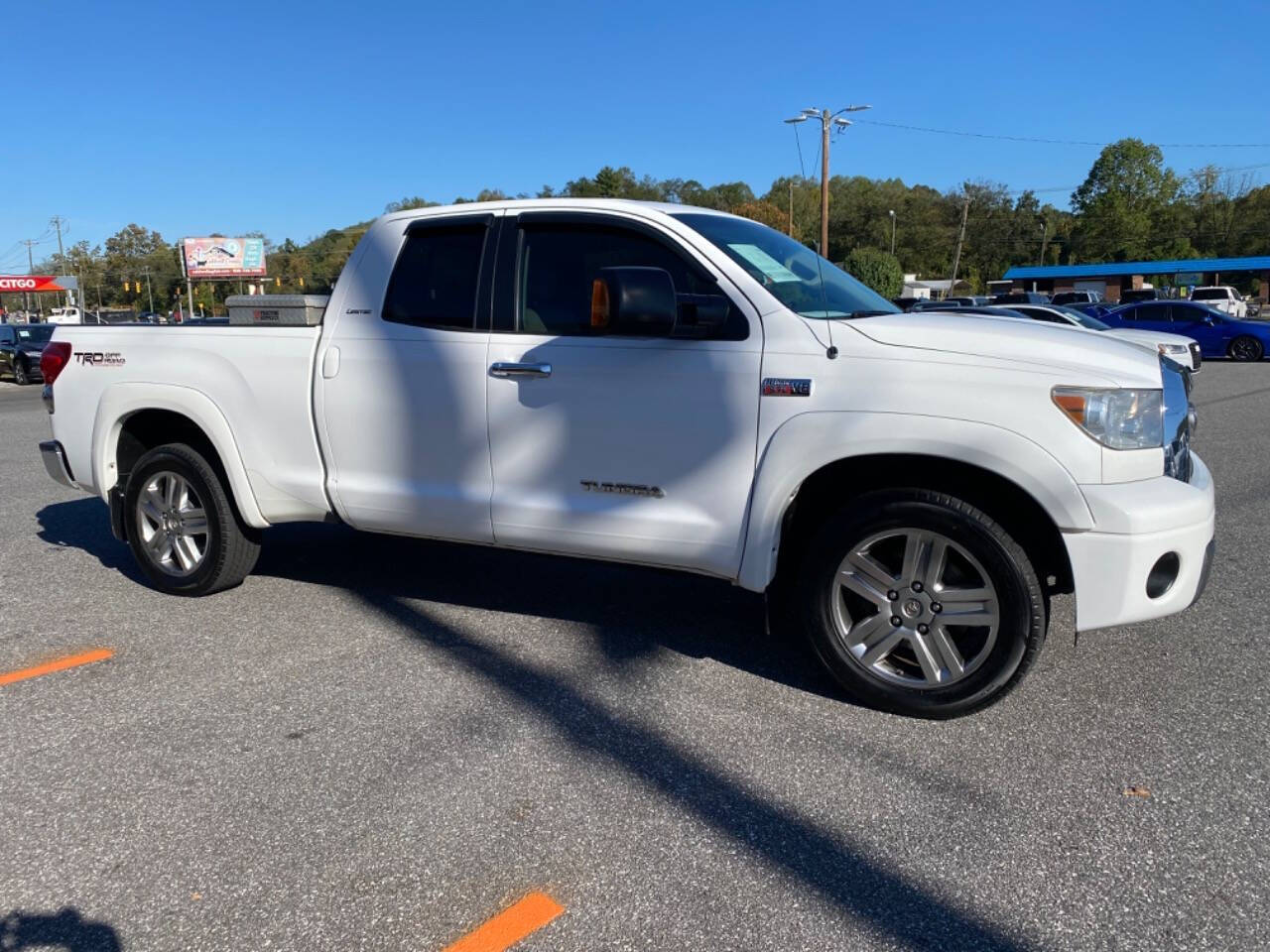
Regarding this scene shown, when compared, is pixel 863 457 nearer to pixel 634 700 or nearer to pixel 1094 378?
pixel 1094 378

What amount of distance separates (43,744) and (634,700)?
2.15 metres

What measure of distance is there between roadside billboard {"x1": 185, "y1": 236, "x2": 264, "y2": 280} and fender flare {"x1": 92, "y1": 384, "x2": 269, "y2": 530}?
268 ft

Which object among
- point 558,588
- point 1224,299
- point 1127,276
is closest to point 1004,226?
point 1127,276

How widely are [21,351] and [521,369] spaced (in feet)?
93.2

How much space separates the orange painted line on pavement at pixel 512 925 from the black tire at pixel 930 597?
1.60 meters

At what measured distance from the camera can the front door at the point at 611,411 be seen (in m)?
3.89

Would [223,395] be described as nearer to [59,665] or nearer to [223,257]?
[59,665]

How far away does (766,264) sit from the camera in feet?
13.7

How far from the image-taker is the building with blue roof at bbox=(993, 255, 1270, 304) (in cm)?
7144

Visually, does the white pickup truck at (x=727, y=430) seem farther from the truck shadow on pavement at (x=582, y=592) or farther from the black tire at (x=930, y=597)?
the truck shadow on pavement at (x=582, y=592)

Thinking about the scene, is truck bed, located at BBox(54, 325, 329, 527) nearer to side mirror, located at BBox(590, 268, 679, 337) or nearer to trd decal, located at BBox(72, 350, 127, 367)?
trd decal, located at BBox(72, 350, 127, 367)

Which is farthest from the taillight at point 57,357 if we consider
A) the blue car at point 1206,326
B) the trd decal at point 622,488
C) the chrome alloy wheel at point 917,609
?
the blue car at point 1206,326

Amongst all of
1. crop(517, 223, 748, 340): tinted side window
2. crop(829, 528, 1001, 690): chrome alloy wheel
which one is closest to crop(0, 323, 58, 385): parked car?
crop(517, 223, 748, 340): tinted side window

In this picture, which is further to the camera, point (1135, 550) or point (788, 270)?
point (788, 270)
